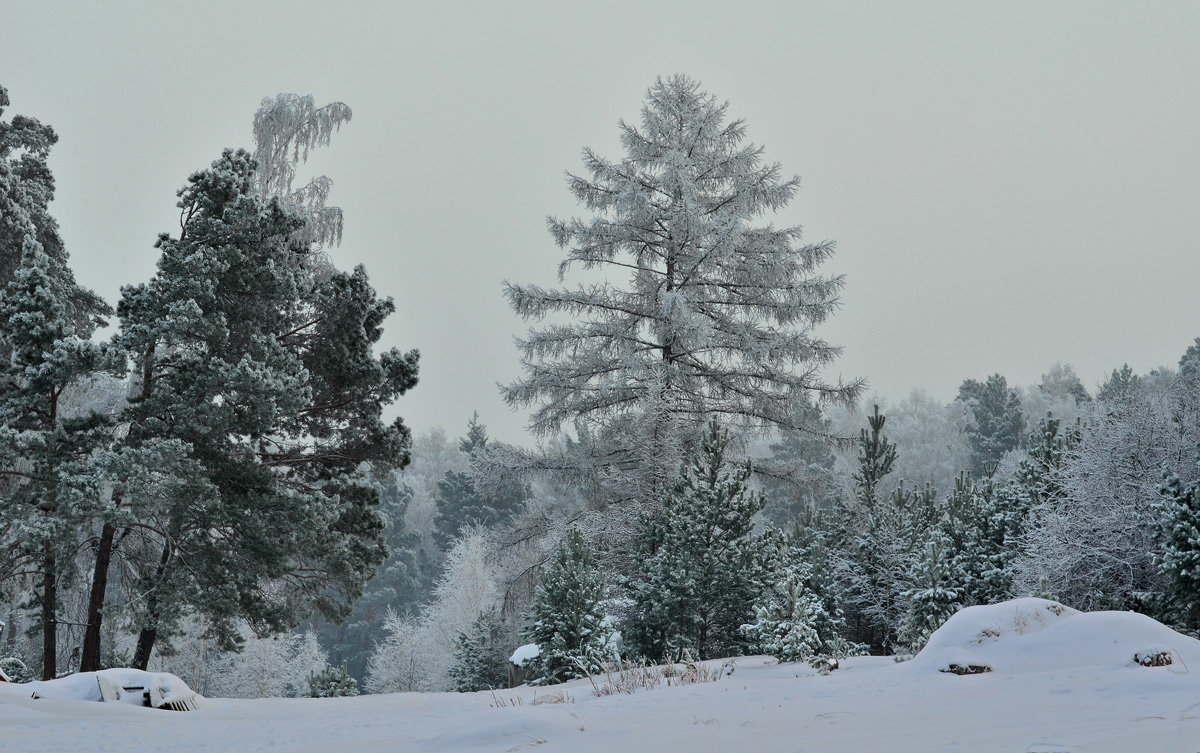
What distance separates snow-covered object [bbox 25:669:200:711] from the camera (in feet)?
25.3

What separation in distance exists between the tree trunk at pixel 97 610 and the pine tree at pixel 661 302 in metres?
9.33

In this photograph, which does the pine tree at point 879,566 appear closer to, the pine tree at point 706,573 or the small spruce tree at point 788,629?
the pine tree at point 706,573

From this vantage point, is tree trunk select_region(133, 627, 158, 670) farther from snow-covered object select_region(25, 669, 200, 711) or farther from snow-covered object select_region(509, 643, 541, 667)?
snow-covered object select_region(509, 643, 541, 667)

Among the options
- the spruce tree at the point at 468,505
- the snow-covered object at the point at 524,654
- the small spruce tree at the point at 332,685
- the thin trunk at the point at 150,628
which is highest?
the spruce tree at the point at 468,505

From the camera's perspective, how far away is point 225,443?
1406 centimetres

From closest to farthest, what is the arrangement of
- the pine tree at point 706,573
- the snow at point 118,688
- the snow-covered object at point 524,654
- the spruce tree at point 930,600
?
the snow at point 118,688
the spruce tree at point 930,600
the pine tree at point 706,573
the snow-covered object at point 524,654

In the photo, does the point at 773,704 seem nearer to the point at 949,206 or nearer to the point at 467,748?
the point at 467,748

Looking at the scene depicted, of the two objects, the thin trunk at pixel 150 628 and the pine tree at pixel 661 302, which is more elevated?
the pine tree at pixel 661 302

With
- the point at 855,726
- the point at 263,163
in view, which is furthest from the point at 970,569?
the point at 263,163

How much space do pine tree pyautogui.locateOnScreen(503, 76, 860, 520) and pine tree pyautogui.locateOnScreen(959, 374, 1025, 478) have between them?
33792mm

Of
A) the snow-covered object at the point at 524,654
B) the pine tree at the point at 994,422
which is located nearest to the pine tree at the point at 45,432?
the snow-covered object at the point at 524,654

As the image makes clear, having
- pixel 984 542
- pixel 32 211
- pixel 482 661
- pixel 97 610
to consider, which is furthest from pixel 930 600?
pixel 32 211

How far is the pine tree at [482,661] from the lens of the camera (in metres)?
24.2

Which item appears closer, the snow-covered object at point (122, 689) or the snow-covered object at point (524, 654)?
the snow-covered object at point (122, 689)
